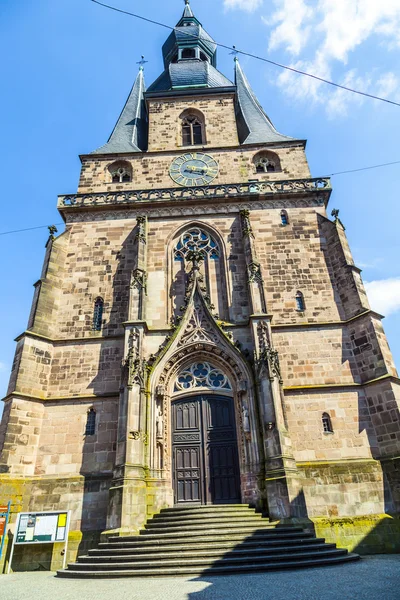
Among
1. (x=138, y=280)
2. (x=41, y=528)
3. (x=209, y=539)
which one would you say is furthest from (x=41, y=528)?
(x=138, y=280)

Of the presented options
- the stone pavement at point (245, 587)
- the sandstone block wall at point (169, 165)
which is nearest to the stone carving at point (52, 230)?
the sandstone block wall at point (169, 165)

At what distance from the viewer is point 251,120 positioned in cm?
2062

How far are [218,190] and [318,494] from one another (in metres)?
11.3

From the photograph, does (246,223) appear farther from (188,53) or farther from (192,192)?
(188,53)

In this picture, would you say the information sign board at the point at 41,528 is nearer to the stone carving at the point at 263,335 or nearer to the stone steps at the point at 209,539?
the stone steps at the point at 209,539

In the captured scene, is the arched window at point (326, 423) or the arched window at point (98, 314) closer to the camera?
the arched window at point (326, 423)

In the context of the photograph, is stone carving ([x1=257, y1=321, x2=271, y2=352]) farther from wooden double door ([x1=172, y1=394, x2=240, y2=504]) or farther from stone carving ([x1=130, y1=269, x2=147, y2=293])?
stone carving ([x1=130, y1=269, x2=147, y2=293])

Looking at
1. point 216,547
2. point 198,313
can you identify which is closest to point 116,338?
point 198,313

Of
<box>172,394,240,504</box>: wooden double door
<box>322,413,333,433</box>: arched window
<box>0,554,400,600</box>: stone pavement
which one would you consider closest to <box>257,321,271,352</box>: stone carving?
<box>172,394,240,504</box>: wooden double door

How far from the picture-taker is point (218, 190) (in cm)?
1588

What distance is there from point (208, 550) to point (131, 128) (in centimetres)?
1914

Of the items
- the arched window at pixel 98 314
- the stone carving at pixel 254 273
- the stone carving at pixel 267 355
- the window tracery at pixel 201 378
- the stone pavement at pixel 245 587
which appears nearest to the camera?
the stone pavement at pixel 245 587

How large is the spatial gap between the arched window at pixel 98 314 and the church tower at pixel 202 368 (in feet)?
0.14

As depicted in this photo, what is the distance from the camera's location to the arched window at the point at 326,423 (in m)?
10.9
